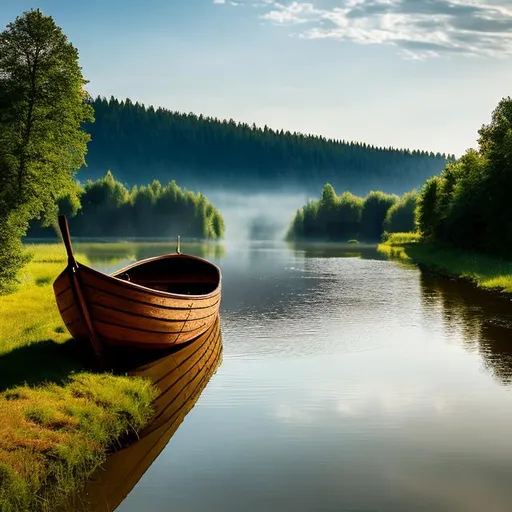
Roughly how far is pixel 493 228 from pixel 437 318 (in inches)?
1127

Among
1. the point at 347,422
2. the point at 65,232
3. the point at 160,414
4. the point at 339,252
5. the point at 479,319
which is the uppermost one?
the point at 65,232

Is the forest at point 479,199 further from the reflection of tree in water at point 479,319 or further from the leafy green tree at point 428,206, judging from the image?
the reflection of tree in water at point 479,319

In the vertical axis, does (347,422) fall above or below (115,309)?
below

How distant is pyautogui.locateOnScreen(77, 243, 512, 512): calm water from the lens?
11094 mm

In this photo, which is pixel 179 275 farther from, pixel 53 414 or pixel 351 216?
pixel 351 216

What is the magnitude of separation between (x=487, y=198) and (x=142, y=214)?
5633 inches

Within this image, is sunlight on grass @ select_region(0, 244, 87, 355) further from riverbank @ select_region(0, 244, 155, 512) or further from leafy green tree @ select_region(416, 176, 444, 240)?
leafy green tree @ select_region(416, 176, 444, 240)

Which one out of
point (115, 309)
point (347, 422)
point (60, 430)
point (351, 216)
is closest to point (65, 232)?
point (115, 309)

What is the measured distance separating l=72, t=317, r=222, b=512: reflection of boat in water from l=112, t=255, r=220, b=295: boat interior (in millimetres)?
5039

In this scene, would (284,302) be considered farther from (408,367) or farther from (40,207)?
(408,367)

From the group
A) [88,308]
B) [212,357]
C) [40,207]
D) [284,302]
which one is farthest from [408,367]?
[40,207]

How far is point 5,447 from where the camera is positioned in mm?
11023

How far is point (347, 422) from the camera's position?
586 inches

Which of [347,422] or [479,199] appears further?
[479,199]
